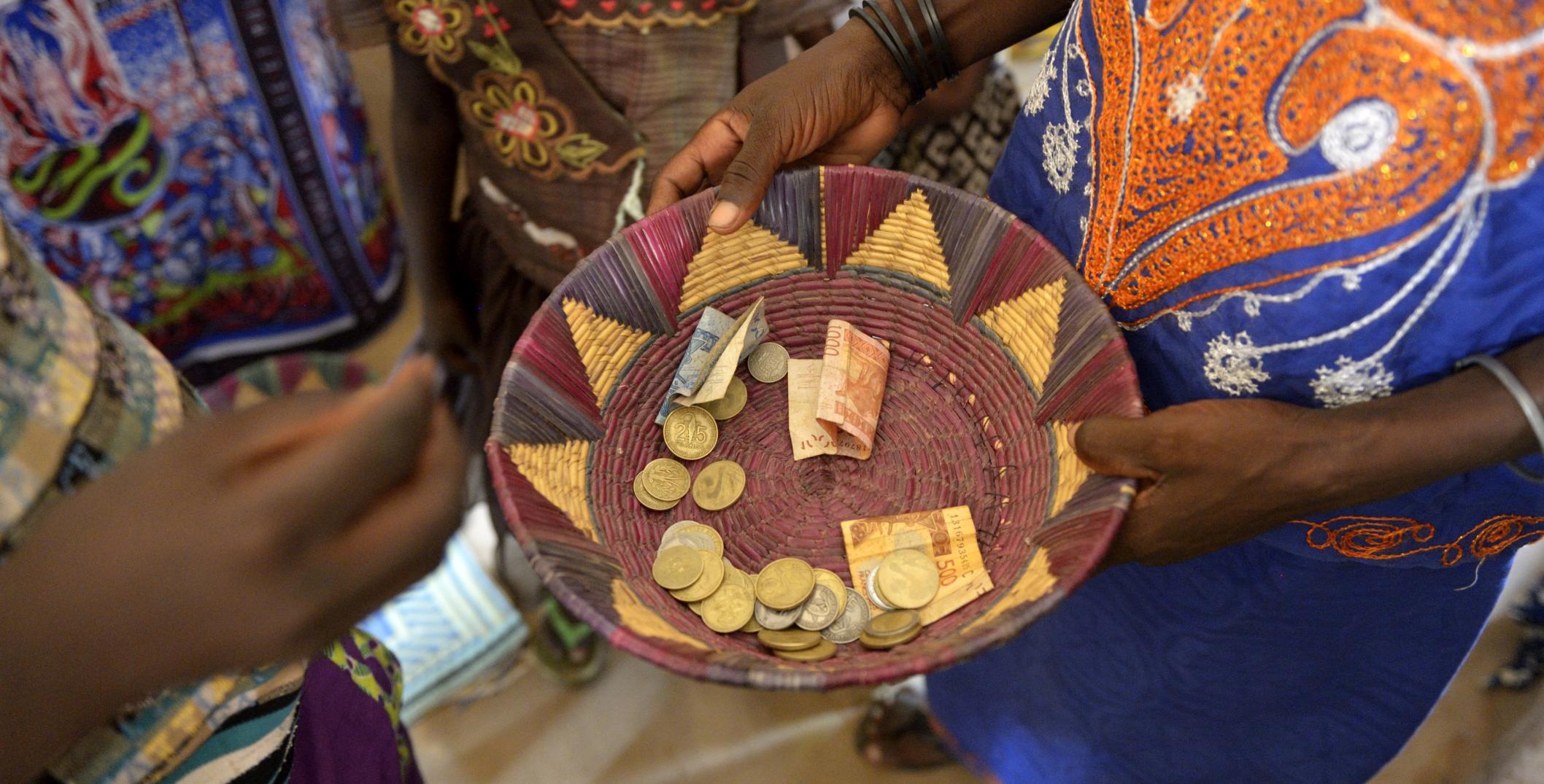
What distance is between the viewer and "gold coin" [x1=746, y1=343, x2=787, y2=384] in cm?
120

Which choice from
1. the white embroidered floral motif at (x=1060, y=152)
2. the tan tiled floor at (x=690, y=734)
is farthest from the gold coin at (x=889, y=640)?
the tan tiled floor at (x=690, y=734)

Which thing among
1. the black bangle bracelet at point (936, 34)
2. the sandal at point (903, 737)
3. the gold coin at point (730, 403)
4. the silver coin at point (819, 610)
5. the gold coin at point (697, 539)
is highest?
the black bangle bracelet at point (936, 34)

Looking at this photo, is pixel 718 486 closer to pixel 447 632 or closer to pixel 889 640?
pixel 889 640

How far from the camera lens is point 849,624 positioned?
39.8 inches

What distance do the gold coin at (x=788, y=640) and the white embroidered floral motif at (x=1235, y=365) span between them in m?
0.47

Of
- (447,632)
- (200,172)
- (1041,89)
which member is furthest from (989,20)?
(200,172)

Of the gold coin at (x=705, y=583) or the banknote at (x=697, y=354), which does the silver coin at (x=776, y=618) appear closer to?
the gold coin at (x=705, y=583)

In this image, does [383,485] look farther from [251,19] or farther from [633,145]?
[251,19]

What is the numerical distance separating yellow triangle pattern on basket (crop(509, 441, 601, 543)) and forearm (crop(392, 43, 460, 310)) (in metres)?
0.81

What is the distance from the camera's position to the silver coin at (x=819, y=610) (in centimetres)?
101

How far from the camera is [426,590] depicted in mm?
2094

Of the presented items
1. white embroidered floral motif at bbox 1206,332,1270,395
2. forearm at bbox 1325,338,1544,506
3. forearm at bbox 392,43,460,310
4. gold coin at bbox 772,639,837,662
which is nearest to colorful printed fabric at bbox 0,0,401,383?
forearm at bbox 392,43,460,310

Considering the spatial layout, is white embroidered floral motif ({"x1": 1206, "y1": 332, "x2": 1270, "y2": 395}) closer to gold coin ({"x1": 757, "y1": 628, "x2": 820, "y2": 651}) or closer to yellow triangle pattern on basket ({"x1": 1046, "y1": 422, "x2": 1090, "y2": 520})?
yellow triangle pattern on basket ({"x1": 1046, "y1": 422, "x2": 1090, "y2": 520})

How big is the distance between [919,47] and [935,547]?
61cm
